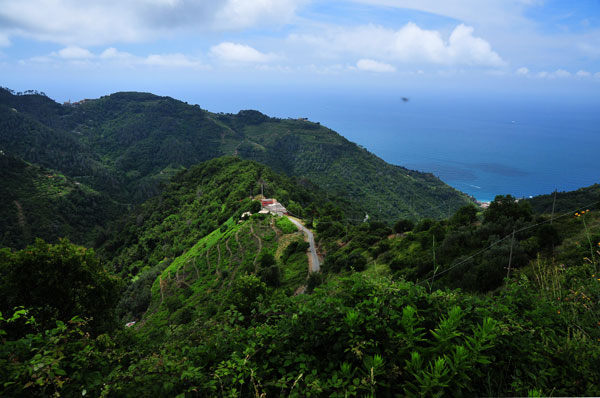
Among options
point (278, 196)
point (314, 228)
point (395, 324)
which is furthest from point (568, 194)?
point (395, 324)

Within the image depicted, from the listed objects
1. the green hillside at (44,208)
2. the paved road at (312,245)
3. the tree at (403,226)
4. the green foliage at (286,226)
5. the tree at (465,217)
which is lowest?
the green hillside at (44,208)

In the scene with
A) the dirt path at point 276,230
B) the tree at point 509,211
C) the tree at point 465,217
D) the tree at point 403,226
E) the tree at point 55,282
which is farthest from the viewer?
the dirt path at point 276,230

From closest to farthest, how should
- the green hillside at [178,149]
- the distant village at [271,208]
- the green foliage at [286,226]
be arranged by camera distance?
the green foliage at [286,226], the distant village at [271,208], the green hillside at [178,149]

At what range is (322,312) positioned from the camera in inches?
121

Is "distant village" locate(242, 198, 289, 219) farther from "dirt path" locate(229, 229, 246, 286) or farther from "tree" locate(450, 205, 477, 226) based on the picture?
"tree" locate(450, 205, 477, 226)

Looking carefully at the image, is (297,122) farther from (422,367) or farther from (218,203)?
(422,367)

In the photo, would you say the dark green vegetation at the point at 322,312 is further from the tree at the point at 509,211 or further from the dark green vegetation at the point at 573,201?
the dark green vegetation at the point at 573,201

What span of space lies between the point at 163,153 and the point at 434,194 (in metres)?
102

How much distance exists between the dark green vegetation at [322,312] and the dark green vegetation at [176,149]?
32024mm

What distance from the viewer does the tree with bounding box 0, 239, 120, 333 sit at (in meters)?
10.1

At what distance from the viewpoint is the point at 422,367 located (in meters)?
2.49

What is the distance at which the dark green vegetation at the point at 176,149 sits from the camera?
7994cm

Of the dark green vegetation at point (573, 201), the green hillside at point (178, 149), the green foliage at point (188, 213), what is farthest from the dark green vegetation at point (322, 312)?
the green hillside at point (178, 149)

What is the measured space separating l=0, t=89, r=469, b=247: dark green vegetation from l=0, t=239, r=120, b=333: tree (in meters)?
45.6
